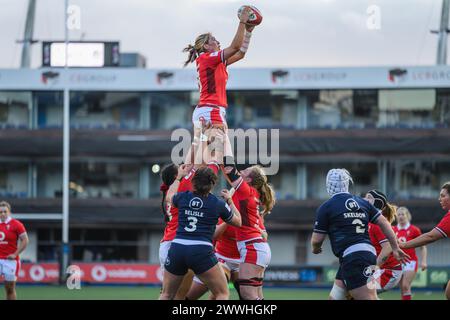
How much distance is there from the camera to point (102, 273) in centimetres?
3956

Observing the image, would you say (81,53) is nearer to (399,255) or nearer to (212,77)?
(212,77)

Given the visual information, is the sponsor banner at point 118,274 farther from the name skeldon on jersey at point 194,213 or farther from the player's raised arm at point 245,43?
the name skeldon on jersey at point 194,213

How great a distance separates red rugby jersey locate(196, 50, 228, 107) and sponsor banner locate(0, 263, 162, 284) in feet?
86.1

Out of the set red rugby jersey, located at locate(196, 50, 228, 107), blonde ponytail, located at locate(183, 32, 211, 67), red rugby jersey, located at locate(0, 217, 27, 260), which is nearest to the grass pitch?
red rugby jersey, located at locate(0, 217, 27, 260)

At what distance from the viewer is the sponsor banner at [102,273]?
39.4 metres

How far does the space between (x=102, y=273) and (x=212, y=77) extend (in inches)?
1068

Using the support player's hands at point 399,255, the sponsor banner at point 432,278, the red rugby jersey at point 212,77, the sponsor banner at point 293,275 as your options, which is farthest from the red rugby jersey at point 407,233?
the sponsor banner at point 293,275

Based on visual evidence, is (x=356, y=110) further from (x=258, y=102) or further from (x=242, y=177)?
(x=242, y=177)

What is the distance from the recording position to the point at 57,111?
4853 cm

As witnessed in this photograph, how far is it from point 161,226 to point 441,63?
15569 millimetres

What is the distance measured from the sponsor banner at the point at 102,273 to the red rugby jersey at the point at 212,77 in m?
26.3

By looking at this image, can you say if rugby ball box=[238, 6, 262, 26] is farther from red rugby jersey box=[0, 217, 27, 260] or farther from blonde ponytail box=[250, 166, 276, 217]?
red rugby jersey box=[0, 217, 27, 260]
